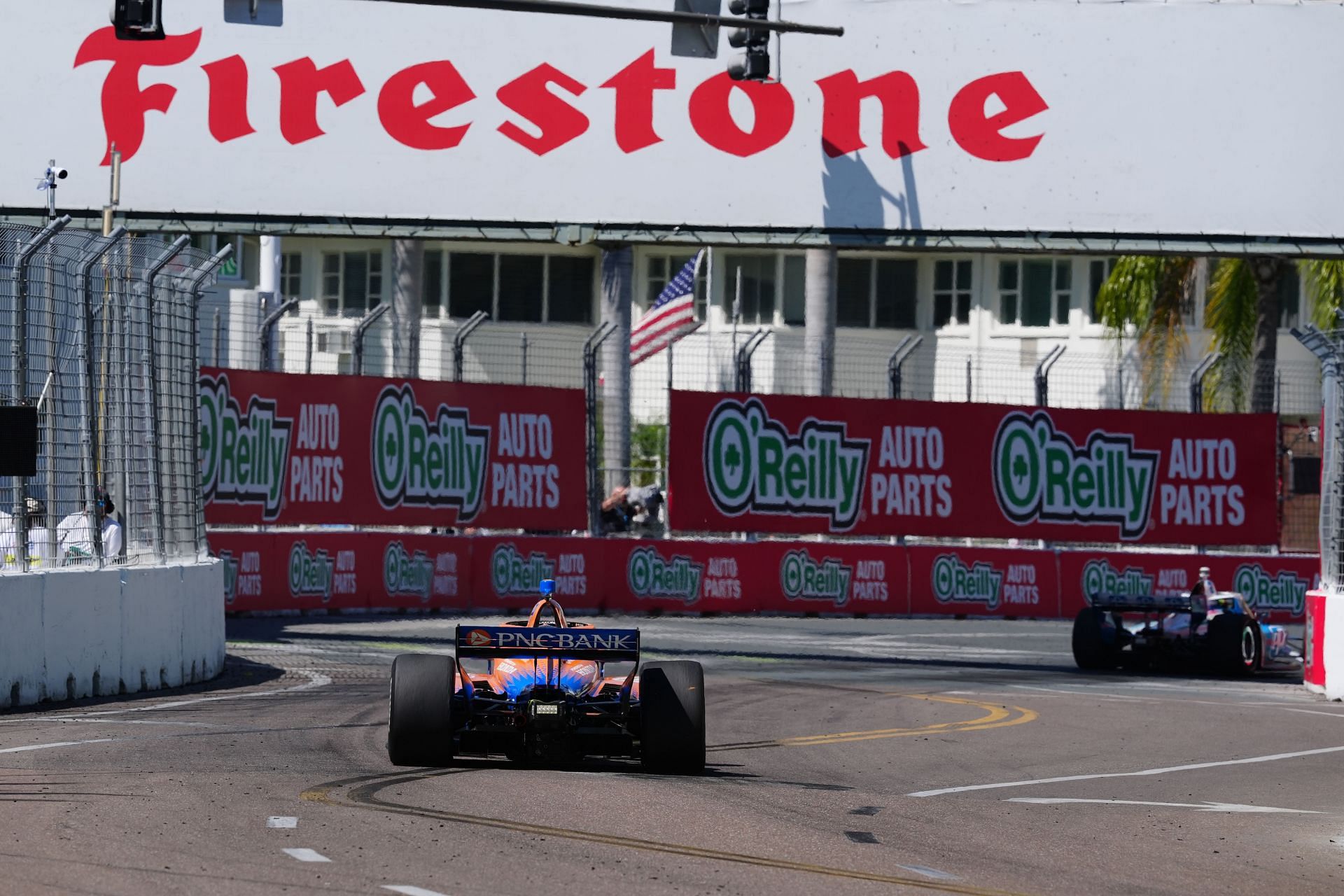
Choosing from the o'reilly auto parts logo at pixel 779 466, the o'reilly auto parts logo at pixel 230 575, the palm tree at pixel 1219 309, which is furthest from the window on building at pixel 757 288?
the o'reilly auto parts logo at pixel 230 575

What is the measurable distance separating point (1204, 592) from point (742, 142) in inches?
359

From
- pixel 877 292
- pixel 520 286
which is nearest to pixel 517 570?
pixel 520 286

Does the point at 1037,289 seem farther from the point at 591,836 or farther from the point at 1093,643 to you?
the point at 591,836

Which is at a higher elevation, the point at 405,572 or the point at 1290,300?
the point at 1290,300

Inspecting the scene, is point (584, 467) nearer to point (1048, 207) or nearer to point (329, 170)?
point (329, 170)

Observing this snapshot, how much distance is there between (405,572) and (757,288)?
28244mm

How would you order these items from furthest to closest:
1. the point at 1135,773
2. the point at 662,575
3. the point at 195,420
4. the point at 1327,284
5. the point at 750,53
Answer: the point at 1327,284
the point at 662,575
the point at 195,420
the point at 750,53
the point at 1135,773

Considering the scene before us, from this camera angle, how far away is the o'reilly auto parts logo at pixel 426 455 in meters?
24.9

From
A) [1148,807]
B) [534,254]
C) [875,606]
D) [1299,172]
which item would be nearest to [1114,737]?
[1148,807]

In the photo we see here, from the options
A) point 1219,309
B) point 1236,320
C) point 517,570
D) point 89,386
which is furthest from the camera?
point 1219,309

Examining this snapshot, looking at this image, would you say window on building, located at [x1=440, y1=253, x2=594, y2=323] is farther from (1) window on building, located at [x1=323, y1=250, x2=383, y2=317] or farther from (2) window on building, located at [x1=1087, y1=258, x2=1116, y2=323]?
(2) window on building, located at [x1=1087, y1=258, x2=1116, y2=323]

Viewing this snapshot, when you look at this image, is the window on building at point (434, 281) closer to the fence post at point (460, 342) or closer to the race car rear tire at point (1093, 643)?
the fence post at point (460, 342)

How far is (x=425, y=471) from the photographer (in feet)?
82.6

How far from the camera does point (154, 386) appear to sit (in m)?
16.3
